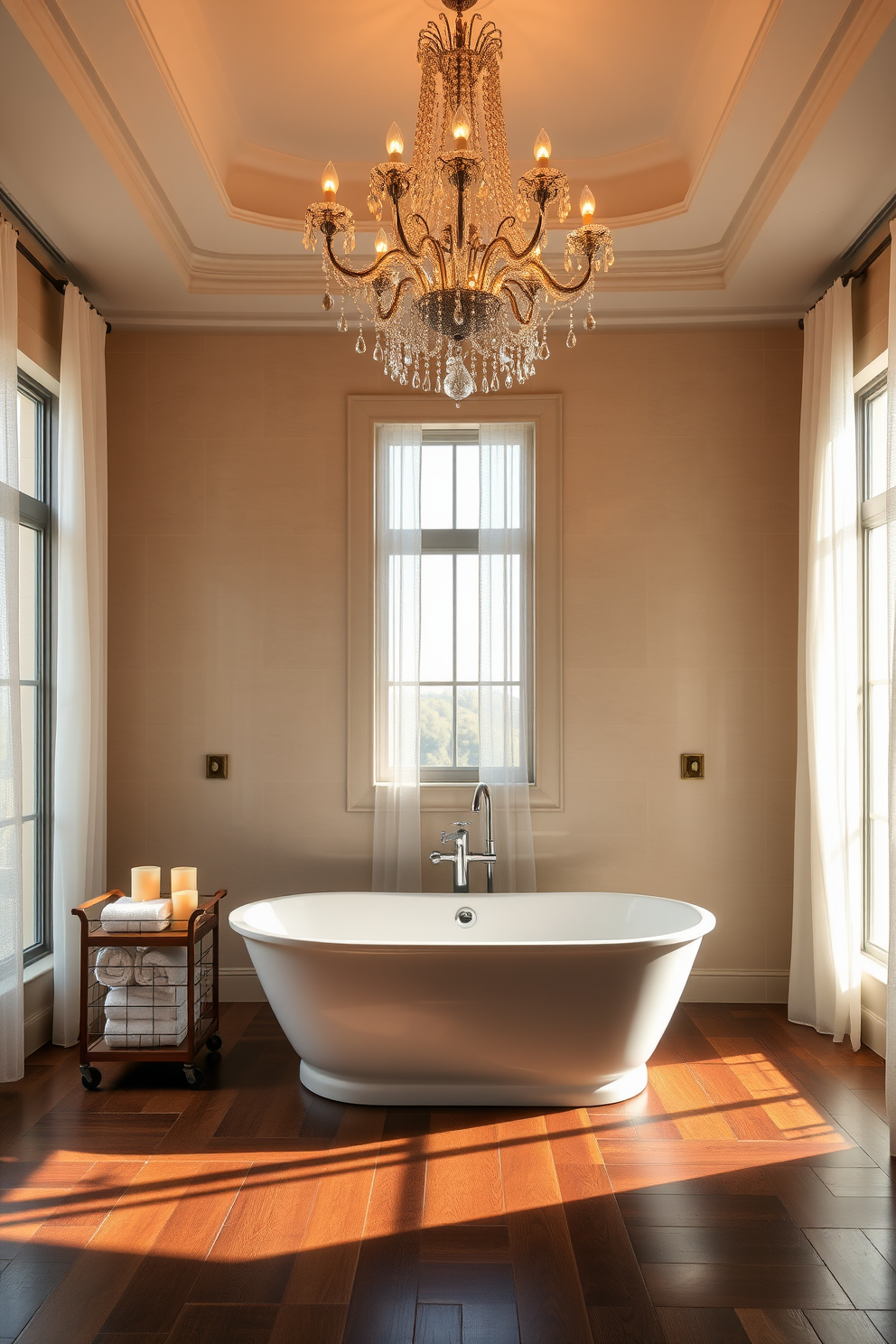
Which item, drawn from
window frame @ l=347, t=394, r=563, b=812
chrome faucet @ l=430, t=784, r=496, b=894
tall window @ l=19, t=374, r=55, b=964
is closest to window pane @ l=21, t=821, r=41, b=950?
tall window @ l=19, t=374, r=55, b=964

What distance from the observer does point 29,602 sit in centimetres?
360

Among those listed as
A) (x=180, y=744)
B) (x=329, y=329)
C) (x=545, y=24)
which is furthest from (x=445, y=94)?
(x=180, y=744)

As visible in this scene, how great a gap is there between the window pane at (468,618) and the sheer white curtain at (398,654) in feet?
0.83

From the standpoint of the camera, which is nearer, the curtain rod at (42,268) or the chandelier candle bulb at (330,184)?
the chandelier candle bulb at (330,184)

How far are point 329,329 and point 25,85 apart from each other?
166 centimetres

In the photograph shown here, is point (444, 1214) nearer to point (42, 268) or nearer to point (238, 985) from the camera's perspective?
point (238, 985)

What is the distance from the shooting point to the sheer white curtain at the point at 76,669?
3.42 m

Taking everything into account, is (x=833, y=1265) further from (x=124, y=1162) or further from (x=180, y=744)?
(x=180, y=744)

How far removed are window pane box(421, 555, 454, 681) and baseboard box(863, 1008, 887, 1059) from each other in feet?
6.81

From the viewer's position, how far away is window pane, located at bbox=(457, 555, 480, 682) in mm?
4168

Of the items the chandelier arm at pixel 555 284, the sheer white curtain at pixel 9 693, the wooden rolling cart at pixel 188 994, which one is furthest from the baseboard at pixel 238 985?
the chandelier arm at pixel 555 284

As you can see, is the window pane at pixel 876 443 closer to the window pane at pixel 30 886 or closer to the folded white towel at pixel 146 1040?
the folded white towel at pixel 146 1040

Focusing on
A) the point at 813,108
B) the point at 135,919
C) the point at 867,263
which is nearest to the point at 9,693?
the point at 135,919

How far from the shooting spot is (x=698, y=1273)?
6.69 ft
